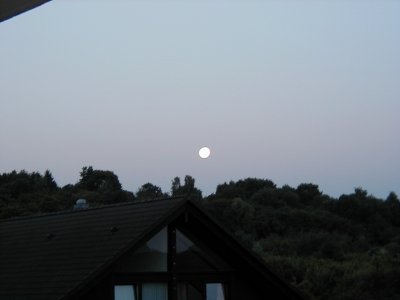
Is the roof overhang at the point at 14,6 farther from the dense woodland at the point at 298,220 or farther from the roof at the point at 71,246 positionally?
the dense woodland at the point at 298,220

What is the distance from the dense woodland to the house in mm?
8351

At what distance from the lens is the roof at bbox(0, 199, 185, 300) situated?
13.5m

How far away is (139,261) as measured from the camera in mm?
14383

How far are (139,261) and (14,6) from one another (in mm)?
11305

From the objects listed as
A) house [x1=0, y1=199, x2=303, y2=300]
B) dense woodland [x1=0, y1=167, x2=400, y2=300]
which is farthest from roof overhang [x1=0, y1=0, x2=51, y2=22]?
dense woodland [x1=0, y1=167, x2=400, y2=300]

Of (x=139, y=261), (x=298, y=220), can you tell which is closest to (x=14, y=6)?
(x=139, y=261)

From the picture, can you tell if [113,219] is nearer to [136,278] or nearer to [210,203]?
[136,278]

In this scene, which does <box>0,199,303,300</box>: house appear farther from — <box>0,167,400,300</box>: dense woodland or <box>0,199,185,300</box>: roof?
<box>0,167,400,300</box>: dense woodland

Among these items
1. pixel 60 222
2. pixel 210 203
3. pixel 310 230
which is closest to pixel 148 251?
pixel 60 222

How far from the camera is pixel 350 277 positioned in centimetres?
2661

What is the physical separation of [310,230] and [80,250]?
26.7 meters

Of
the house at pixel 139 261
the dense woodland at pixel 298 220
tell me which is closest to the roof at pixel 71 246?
the house at pixel 139 261

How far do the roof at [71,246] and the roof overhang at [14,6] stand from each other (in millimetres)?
9542

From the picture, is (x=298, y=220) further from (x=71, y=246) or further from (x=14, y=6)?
(x=14, y=6)
